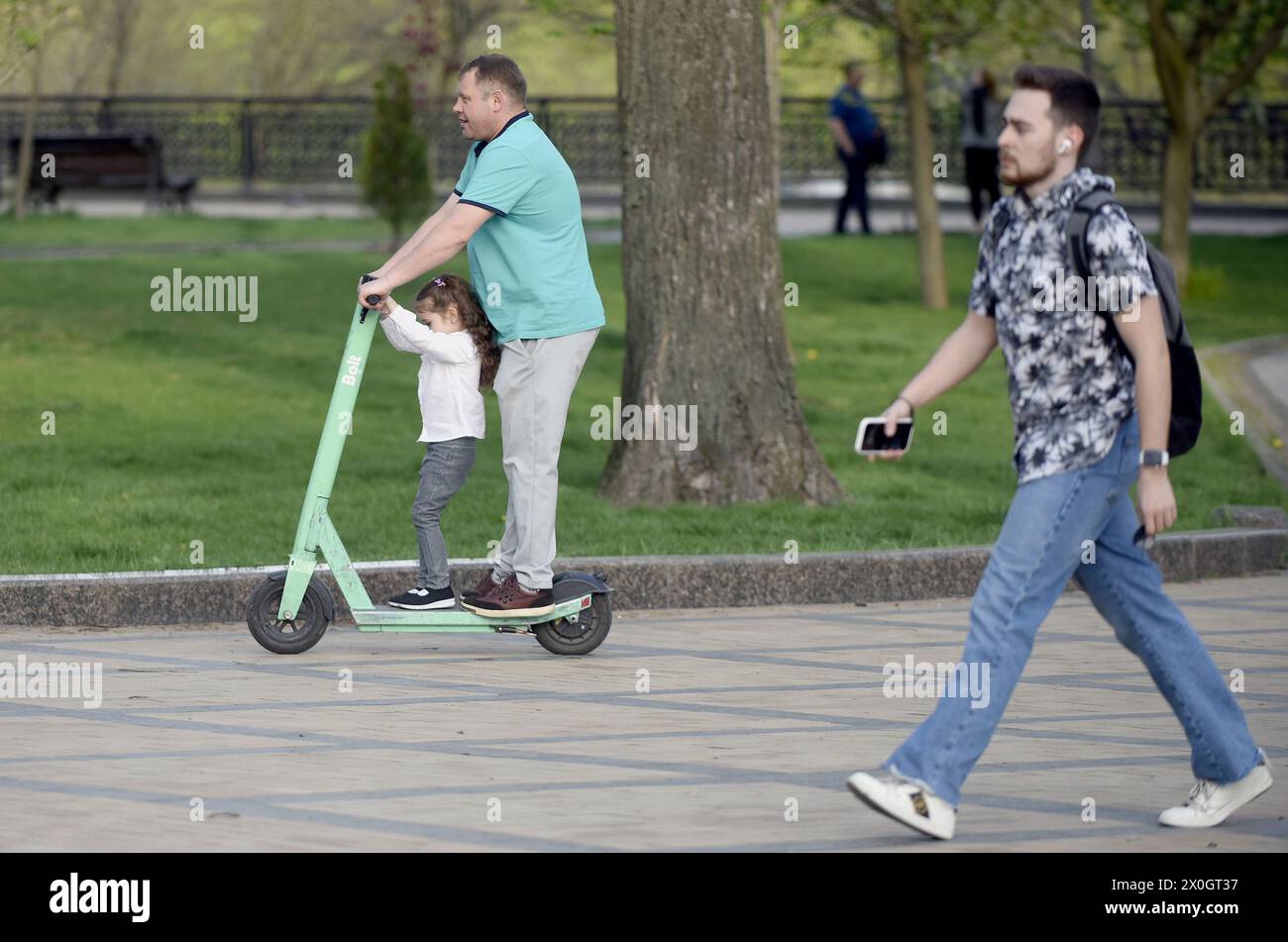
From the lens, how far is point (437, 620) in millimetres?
7359

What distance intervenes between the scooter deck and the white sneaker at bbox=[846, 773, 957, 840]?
2541 mm

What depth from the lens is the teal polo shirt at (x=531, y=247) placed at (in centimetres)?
731

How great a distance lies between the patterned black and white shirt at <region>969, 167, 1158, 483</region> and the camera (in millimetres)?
4945

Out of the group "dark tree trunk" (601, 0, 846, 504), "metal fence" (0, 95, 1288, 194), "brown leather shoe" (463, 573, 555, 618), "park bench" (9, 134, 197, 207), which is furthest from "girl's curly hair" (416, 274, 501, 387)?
"metal fence" (0, 95, 1288, 194)

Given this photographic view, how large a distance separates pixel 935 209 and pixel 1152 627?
1420 cm

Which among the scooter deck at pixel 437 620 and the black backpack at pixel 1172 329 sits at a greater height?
the black backpack at pixel 1172 329

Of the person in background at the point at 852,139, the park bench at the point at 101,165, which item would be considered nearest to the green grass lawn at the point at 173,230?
the park bench at the point at 101,165

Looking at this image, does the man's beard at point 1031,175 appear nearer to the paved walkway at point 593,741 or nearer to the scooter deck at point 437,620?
the paved walkway at point 593,741

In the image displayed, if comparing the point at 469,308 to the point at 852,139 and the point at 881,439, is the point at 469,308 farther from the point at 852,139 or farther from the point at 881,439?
the point at 852,139

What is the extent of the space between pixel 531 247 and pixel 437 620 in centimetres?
128

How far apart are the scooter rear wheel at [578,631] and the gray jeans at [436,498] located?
387mm

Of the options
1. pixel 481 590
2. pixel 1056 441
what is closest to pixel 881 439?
pixel 1056 441

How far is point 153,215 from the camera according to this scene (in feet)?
86.8

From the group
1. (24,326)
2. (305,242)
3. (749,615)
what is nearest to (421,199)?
(305,242)
